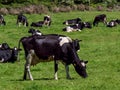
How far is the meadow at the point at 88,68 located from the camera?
1609cm

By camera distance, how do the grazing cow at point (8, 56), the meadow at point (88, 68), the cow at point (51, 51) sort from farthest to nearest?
the grazing cow at point (8, 56) < the cow at point (51, 51) < the meadow at point (88, 68)

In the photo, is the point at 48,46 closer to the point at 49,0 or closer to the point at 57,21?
the point at 57,21

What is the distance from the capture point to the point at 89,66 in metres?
22.5

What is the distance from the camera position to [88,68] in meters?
21.8

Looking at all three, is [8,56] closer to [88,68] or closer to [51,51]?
[88,68]

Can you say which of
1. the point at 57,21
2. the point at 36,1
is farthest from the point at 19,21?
the point at 36,1

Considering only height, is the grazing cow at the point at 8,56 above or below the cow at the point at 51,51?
below

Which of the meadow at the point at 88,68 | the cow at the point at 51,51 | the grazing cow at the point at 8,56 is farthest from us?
the grazing cow at the point at 8,56

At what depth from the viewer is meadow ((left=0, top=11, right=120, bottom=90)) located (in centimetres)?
1609

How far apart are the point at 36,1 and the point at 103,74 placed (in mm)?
49944

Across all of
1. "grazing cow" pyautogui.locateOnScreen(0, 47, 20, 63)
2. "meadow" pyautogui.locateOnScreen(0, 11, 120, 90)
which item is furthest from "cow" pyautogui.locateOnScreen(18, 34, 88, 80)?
"grazing cow" pyautogui.locateOnScreen(0, 47, 20, 63)

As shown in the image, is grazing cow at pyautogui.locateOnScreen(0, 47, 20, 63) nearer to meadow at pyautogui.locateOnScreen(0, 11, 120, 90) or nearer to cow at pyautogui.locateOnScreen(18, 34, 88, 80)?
meadow at pyautogui.locateOnScreen(0, 11, 120, 90)

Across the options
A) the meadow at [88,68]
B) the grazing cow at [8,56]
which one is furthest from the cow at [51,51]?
the grazing cow at [8,56]

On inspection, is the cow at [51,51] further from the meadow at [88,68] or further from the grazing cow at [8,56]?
the grazing cow at [8,56]
